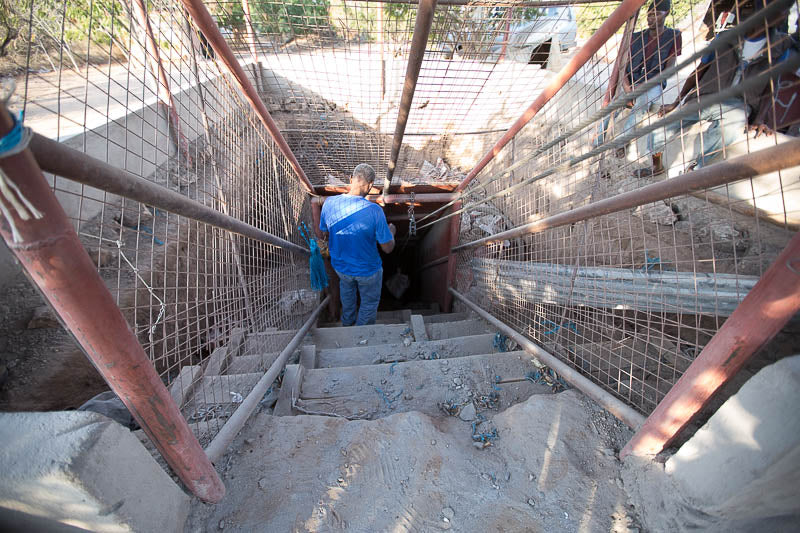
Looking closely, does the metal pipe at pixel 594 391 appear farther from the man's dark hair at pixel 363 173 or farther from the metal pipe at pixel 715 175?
the man's dark hair at pixel 363 173

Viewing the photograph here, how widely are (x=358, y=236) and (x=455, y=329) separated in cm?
156

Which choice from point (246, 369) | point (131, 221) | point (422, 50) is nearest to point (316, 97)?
point (131, 221)

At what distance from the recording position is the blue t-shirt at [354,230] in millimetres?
3492

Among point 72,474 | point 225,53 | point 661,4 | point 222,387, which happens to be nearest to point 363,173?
point 225,53

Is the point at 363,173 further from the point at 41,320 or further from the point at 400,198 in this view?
the point at 41,320

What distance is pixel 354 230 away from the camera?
3.56 metres

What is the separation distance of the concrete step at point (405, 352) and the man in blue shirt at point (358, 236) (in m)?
1.21

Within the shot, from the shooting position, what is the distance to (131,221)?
2.93 meters

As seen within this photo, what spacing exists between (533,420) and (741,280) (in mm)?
1325

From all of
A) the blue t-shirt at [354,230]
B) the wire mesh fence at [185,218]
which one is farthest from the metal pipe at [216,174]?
the blue t-shirt at [354,230]

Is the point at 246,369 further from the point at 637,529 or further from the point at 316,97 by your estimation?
the point at 316,97

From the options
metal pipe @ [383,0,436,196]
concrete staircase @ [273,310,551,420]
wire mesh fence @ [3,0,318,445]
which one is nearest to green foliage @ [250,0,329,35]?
wire mesh fence @ [3,0,318,445]

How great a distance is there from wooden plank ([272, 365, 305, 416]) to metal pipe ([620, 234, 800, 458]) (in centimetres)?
187

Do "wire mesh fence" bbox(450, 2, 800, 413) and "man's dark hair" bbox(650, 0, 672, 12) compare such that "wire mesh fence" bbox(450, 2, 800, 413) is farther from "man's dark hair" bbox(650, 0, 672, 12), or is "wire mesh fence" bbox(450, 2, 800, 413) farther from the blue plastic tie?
the blue plastic tie
